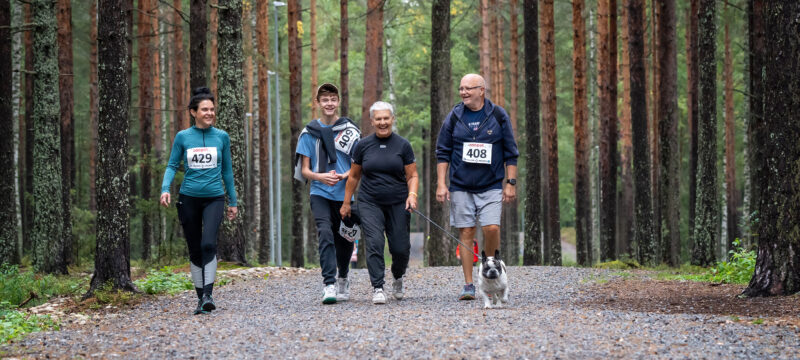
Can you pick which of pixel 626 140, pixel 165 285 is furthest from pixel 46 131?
pixel 626 140

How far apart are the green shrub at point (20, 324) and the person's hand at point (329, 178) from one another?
9.98 feet

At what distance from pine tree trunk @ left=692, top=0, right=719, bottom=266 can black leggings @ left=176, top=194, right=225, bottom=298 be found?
11.4m

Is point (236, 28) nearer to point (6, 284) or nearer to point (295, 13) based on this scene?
point (6, 284)

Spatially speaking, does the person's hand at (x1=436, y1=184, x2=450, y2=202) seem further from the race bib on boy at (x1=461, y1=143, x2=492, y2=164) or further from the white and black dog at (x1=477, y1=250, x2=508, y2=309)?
the white and black dog at (x1=477, y1=250, x2=508, y2=309)

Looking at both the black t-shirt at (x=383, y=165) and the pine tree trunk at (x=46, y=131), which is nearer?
the black t-shirt at (x=383, y=165)

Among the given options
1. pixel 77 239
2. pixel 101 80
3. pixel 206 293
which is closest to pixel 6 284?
pixel 101 80

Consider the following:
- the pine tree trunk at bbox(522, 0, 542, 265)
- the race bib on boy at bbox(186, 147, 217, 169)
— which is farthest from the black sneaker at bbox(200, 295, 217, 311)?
the pine tree trunk at bbox(522, 0, 542, 265)

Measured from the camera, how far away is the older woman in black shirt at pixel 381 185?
873cm

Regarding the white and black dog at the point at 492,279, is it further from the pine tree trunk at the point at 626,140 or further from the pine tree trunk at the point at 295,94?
the pine tree trunk at the point at 626,140

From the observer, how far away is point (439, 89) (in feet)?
59.9

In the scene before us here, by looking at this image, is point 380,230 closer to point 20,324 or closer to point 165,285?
point 20,324

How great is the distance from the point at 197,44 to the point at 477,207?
9085 millimetres

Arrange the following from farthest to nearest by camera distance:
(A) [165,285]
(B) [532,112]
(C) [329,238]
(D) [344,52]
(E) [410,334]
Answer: (D) [344,52] → (B) [532,112] → (A) [165,285] → (C) [329,238] → (E) [410,334]

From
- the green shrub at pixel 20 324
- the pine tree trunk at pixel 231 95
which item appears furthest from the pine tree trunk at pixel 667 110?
the green shrub at pixel 20 324
